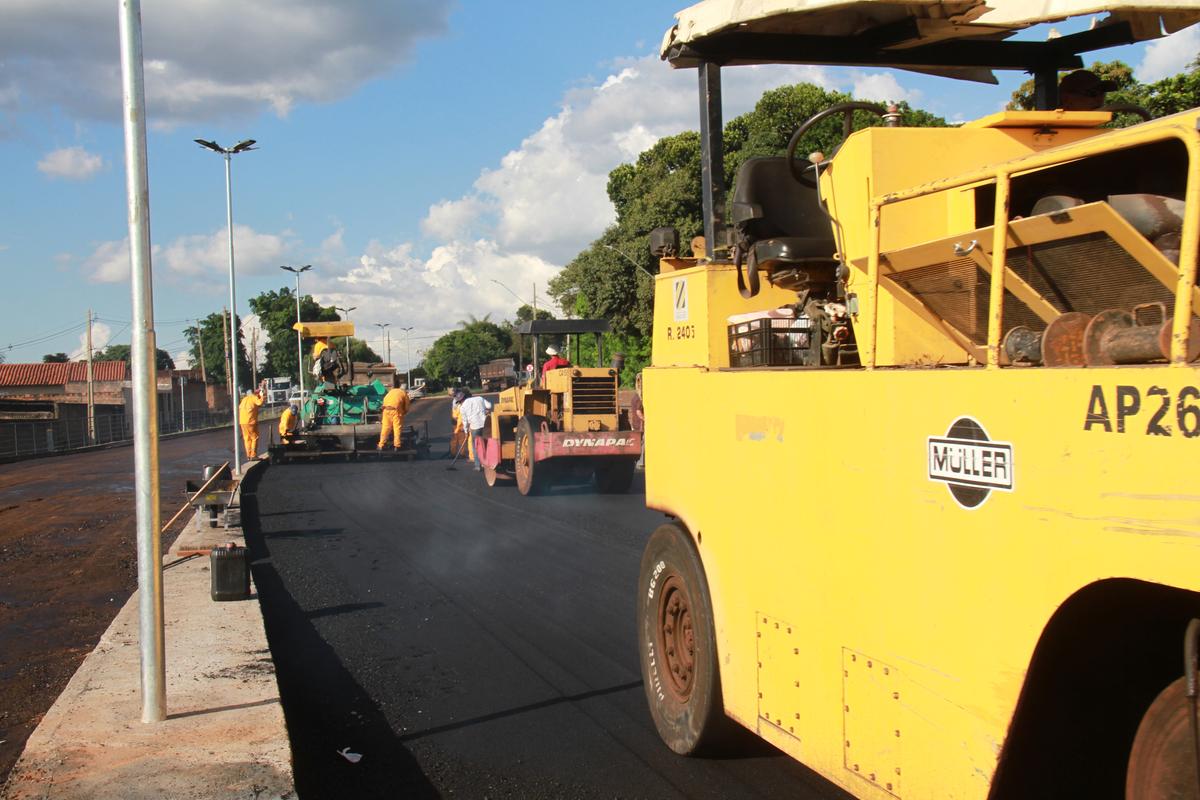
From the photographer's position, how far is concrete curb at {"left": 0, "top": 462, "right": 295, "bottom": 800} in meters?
4.59

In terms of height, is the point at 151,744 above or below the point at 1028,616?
below

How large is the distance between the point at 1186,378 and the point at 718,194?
3.28 metres

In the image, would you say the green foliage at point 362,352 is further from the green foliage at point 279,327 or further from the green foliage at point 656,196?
the green foliage at point 656,196

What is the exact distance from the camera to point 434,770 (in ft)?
17.1

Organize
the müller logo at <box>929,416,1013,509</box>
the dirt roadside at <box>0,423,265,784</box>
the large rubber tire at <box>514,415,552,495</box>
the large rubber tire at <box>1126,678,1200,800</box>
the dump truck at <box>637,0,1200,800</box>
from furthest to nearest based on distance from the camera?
1. the large rubber tire at <box>514,415,552,495</box>
2. the dirt roadside at <box>0,423,265,784</box>
3. the müller logo at <box>929,416,1013,509</box>
4. the dump truck at <box>637,0,1200,800</box>
5. the large rubber tire at <box>1126,678,1200,800</box>

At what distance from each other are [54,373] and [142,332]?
86.7 metres

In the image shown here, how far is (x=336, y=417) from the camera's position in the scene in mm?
28625

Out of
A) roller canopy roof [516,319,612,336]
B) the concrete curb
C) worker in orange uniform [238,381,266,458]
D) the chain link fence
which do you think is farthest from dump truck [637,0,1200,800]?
the chain link fence

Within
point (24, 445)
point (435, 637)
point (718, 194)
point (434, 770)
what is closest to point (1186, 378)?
point (718, 194)

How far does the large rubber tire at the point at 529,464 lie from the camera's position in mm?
17484

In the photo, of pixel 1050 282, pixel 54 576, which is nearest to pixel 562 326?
pixel 54 576

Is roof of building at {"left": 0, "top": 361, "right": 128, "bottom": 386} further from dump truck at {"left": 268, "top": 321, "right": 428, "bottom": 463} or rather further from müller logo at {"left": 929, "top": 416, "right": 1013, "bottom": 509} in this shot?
müller logo at {"left": 929, "top": 416, "right": 1013, "bottom": 509}

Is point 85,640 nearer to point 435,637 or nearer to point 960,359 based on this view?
point 435,637

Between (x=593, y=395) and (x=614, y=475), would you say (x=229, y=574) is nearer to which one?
(x=614, y=475)
